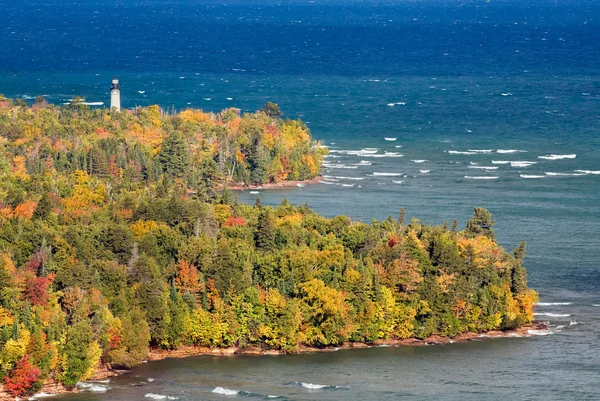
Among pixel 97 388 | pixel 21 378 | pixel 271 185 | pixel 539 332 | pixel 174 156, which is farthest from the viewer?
pixel 271 185

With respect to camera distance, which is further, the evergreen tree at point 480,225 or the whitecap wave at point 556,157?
the whitecap wave at point 556,157

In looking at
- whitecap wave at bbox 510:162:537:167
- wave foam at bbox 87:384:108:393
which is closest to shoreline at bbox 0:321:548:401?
wave foam at bbox 87:384:108:393

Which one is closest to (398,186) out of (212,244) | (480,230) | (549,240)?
(549,240)

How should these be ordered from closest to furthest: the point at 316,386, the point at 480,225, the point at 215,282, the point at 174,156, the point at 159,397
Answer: the point at 159,397 < the point at 316,386 < the point at 215,282 < the point at 480,225 < the point at 174,156

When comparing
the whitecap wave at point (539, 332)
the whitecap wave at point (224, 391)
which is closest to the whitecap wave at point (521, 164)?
the whitecap wave at point (539, 332)

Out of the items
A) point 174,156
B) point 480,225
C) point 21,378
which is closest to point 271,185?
point 174,156

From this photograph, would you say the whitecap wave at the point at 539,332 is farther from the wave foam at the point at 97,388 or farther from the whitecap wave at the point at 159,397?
the wave foam at the point at 97,388

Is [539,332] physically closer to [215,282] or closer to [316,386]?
[316,386]

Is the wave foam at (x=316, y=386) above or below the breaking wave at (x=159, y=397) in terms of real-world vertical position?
above
